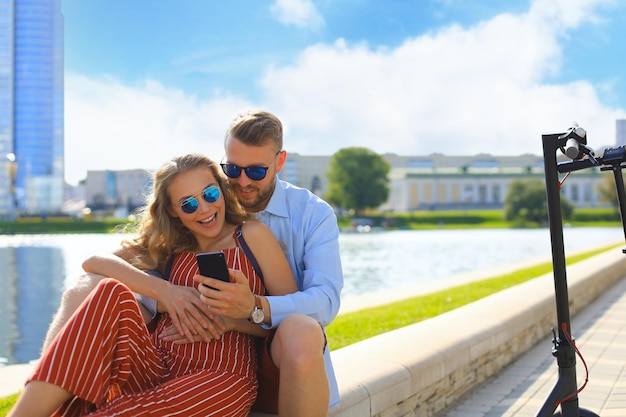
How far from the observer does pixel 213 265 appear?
2037mm

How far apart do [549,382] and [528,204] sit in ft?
202

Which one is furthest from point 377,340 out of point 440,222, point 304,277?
point 440,222

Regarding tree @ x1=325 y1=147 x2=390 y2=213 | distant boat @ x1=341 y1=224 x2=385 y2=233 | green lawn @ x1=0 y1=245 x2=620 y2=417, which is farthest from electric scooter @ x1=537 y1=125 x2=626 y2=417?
tree @ x1=325 y1=147 x2=390 y2=213

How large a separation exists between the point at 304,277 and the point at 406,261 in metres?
17.7

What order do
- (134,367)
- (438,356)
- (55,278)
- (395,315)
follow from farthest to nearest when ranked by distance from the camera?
(55,278), (395,315), (438,356), (134,367)

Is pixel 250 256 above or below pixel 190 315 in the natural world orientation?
above

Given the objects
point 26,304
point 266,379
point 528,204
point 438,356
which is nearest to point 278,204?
point 266,379

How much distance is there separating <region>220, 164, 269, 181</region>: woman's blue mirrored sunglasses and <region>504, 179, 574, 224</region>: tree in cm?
6263

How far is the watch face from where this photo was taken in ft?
6.84

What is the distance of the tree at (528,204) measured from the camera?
62.7 metres

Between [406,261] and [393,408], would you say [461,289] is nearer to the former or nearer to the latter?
[393,408]

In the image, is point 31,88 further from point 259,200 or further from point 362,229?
point 259,200

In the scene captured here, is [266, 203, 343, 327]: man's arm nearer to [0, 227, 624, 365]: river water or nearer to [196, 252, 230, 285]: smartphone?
[196, 252, 230, 285]: smartphone

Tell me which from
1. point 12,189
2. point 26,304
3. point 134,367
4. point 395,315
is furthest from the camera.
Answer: point 12,189
